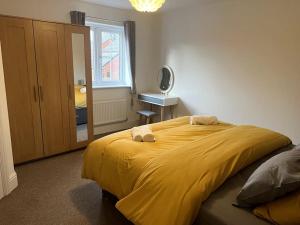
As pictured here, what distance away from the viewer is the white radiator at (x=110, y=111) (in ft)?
14.2

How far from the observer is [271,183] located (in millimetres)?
1236

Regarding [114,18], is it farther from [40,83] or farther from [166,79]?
[40,83]

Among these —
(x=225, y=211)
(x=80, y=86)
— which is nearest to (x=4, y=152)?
(x=80, y=86)

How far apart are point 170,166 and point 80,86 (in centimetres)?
231

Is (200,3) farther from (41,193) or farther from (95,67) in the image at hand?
(41,193)

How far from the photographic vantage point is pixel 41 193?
2414mm

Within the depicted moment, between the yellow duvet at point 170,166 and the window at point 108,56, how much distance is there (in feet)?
7.96

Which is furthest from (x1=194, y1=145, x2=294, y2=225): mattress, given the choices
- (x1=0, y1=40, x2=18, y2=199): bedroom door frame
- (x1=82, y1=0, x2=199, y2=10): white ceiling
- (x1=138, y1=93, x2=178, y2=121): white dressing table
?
(x1=82, y1=0, x2=199, y2=10): white ceiling

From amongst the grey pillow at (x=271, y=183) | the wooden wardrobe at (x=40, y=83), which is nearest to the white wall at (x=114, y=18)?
the wooden wardrobe at (x=40, y=83)

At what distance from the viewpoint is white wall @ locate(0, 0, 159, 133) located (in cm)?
325

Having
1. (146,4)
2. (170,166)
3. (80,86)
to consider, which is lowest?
(170,166)

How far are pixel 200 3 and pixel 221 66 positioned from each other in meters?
1.12

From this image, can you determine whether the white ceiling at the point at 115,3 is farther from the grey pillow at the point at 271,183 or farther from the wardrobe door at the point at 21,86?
the grey pillow at the point at 271,183

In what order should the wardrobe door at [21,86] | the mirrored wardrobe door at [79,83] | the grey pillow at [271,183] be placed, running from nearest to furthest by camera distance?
the grey pillow at [271,183] → the wardrobe door at [21,86] → the mirrored wardrobe door at [79,83]
